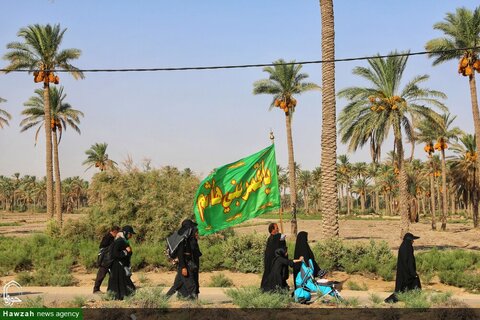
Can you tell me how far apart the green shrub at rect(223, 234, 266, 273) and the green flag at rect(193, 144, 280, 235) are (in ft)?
18.4

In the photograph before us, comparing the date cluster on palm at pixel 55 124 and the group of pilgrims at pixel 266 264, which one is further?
the date cluster on palm at pixel 55 124

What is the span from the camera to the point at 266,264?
34.8 ft

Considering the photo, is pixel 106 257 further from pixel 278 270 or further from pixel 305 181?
pixel 305 181

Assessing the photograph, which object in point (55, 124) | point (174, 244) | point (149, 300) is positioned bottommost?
point (149, 300)

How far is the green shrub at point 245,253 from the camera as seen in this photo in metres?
18.1

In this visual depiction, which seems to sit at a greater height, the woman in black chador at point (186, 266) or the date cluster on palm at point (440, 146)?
the date cluster on palm at point (440, 146)

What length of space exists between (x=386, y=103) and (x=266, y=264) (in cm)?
2354

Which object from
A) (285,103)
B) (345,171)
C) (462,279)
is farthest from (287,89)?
(345,171)

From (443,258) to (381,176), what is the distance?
84916mm

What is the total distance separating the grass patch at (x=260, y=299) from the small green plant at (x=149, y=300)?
1323 mm

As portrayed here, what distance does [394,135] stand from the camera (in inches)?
1293

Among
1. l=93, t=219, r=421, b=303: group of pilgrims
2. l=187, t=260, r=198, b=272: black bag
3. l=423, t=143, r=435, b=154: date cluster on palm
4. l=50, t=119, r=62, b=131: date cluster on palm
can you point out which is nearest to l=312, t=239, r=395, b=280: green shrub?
l=93, t=219, r=421, b=303: group of pilgrims

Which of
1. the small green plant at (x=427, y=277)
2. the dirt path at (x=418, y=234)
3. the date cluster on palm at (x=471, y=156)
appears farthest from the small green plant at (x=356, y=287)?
the date cluster on palm at (x=471, y=156)

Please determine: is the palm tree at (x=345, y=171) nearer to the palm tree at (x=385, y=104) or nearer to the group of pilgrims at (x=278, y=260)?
the palm tree at (x=385, y=104)
